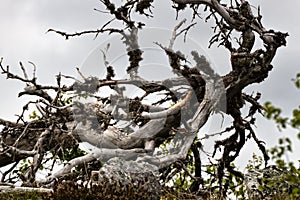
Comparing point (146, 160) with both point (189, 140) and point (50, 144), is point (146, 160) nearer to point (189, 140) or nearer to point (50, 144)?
point (189, 140)

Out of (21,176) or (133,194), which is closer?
(133,194)

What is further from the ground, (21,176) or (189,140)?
(189,140)

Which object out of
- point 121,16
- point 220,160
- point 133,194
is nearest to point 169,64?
point 121,16

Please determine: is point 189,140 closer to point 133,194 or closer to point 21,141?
point 133,194

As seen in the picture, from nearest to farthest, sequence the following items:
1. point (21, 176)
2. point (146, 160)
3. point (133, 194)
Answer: point (133, 194), point (146, 160), point (21, 176)

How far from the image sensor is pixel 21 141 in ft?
37.6

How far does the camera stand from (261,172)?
33.7 feet

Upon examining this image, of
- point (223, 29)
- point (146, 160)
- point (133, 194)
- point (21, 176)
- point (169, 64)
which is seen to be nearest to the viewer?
point (133, 194)

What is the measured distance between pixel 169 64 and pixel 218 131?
1.92m

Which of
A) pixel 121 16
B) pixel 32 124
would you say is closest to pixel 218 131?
pixel 121 16

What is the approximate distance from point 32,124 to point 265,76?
17.1 feet

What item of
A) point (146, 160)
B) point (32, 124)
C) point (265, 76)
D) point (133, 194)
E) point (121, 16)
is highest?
point (121, 16)

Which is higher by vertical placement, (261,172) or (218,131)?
(218,131)

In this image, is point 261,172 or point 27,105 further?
point 27,105
